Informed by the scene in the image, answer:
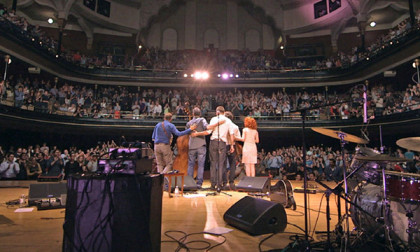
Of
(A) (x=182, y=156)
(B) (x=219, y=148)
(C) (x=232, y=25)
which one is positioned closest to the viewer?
(B) (x=219, y=148)

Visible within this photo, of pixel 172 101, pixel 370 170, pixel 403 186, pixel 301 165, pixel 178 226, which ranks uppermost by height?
pixel 172 101

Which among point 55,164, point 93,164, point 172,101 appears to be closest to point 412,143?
point 93,164

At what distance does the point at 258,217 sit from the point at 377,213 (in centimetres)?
117

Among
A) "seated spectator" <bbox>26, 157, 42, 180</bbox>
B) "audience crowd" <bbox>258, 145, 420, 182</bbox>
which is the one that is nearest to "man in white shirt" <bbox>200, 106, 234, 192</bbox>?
"audience crowd" <bbox>258, 145, 420, 182</bbox>

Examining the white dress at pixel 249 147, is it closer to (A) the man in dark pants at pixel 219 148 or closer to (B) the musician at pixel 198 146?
(A) the man in dark pants at pixel 219 148

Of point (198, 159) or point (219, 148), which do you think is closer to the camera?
point (219, 148)

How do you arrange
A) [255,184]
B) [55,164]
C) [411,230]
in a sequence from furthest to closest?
[55,164] → [255,184] → [411,230]

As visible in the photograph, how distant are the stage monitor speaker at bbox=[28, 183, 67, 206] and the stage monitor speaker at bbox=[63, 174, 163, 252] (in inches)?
109

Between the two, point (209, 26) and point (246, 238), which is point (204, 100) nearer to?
point (209, 26)

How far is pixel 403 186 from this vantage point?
2.35 m

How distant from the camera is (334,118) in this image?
13.4 metres

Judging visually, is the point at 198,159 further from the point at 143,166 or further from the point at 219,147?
the point at 143,166

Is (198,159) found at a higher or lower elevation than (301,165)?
higher

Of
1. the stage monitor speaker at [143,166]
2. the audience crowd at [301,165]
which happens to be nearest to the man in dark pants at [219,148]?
the stage monitor speaker at [143,166]
